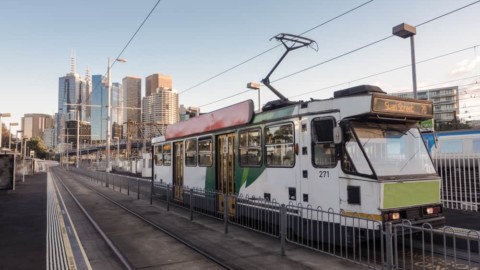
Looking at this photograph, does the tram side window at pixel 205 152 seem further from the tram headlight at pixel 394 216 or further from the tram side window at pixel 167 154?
the tram headlight at pixel 394 216

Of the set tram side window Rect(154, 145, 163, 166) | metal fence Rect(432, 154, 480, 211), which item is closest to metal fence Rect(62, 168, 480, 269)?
metal fence Rect(432, 154, 480, 211)

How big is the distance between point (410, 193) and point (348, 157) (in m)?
1.45

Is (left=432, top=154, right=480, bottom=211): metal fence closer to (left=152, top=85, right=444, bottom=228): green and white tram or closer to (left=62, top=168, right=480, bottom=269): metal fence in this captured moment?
(left=62, top=168, right=480, bottom=269): metal fence

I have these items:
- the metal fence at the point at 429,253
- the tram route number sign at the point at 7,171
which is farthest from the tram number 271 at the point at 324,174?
the tram route number sign at the point at 7,171

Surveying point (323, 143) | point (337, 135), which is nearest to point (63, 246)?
point (323, 143)

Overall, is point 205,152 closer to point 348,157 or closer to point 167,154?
point 167,154

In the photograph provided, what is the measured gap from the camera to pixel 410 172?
754 cm

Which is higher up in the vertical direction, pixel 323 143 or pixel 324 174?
pixel 323 143

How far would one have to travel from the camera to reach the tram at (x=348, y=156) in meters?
7.07

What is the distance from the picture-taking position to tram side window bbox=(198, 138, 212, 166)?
1256 cm

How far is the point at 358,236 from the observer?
703cm

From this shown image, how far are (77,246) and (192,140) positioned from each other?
6.38 meters

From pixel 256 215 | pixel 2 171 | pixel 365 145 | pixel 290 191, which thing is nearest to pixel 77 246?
pixel 256 215

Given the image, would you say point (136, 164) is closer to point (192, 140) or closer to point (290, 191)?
point (192, 140)
